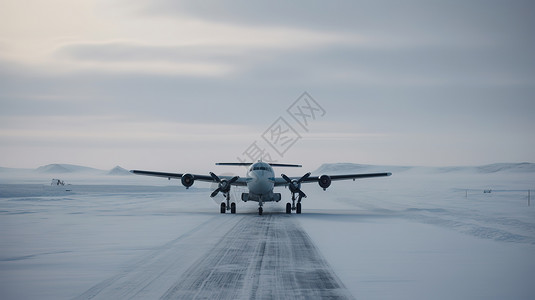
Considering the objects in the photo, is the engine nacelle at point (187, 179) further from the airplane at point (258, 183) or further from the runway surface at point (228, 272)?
the runway surface at point (228, 272)

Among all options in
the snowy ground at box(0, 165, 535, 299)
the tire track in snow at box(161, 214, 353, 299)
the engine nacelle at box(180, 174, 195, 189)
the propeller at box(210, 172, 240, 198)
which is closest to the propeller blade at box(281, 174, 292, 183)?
the propeller at box(210, 172, 240, 198)

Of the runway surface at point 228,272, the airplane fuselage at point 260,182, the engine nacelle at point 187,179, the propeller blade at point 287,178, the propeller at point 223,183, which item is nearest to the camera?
the runway surface at point 228,272

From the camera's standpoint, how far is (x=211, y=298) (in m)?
12.3

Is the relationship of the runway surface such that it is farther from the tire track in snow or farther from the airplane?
the airplane

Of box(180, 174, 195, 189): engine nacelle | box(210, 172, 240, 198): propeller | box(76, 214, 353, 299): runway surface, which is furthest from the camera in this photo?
box(180, 174, 195, 189): engine nacelle

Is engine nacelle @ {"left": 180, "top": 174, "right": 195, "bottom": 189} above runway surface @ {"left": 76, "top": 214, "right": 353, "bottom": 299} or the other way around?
above

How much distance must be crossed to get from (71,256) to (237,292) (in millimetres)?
7932

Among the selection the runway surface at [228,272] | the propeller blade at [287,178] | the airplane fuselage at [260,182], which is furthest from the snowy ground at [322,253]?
the propeller blade at [287,178]

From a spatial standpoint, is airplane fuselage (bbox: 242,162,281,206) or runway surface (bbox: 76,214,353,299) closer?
runway surface (bbox: 76,214,353,299)

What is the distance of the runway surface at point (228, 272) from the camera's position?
12.9 m

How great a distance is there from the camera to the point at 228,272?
1563cm

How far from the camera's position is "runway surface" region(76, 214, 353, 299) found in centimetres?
1286

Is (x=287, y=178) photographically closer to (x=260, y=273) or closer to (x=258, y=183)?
(x=258, y=183)

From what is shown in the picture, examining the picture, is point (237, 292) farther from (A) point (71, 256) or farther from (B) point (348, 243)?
(B) point (348, 243)
